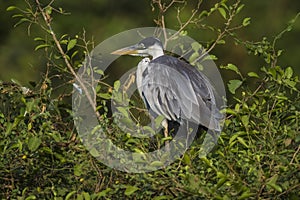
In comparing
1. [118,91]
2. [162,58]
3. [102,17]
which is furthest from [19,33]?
[118,91]

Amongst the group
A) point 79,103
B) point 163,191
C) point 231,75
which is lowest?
point 231,75

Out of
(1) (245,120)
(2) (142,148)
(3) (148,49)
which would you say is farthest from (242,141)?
(3) (148,49)

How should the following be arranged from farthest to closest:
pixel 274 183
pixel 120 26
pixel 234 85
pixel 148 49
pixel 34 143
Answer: pixel 120 26 < pixel 148 49 < pixel 234 85 < pixel 34 143 < pixel 274 183

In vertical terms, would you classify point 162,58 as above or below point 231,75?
above

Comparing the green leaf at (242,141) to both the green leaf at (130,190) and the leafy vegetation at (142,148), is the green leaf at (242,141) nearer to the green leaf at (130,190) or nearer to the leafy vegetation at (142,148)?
the leafy vegetation at (142,148)

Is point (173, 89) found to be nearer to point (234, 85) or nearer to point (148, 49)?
point (148, 49)

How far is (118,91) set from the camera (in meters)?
2.65

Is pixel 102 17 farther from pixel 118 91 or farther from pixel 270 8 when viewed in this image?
pixel 118 91

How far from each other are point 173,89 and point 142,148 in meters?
1.21

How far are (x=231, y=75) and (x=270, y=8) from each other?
2.31 m

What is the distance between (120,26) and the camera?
8836mm

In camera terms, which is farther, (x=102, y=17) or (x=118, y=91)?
(x=102, y=17)

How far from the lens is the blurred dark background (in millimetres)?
8438

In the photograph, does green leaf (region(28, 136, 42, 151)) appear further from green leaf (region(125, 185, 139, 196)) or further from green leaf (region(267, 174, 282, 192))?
green leaf (region(267, 174, 282, 192))
